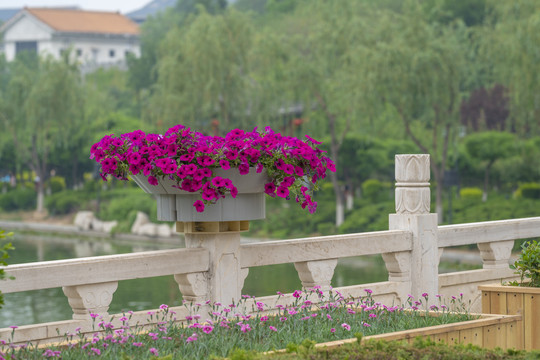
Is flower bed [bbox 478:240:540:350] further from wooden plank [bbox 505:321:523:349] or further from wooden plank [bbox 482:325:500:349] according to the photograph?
wooden plank [bbox 482:325:500:349]

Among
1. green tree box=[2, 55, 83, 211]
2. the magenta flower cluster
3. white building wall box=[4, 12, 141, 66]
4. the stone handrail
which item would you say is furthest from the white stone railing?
white building wall box=[4, 12, 141, 66]

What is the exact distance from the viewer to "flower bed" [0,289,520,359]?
3949 mm

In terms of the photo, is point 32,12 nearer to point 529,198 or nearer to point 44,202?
point 44,202

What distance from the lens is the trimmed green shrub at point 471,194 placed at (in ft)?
94.0

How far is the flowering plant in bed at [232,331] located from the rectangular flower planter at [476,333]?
0.14 m

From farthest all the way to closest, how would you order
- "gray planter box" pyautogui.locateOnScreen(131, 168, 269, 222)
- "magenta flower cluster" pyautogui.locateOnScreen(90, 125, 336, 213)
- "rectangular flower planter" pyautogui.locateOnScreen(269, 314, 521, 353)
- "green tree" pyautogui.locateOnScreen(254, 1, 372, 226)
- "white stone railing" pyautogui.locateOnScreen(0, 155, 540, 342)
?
1. "green tree" pyautogui.locateOnScreen(254, 1, 372, 226)
2. "gray planter box" pyautogui.locateOnScreen(131, 168, 269, 222)
3. "magenta flower cluster" pyautogui.locateOnScreen(90, 125, 336, 213)
4. "white stone railing" pyautogui.locateOnScreen(0, 155, 540, 342)
5. "rectangular flower planter" pyautogui.locateOnScreen(269, 314, 521, 353)

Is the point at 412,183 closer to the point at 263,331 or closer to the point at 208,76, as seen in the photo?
the point at 263,331

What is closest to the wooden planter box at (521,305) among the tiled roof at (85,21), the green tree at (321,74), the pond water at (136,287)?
the pond water at (136,287)

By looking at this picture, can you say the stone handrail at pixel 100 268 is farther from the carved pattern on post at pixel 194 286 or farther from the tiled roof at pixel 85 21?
the tiled roof at pixel 85 21

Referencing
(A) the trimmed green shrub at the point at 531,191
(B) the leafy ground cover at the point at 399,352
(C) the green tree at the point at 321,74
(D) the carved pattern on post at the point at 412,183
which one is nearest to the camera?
(B) the leafy ground cover at the point at 399,352

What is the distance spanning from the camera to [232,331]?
14.1ft

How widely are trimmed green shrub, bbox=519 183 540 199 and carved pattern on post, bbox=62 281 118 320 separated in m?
23.9

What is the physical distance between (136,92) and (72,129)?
1091 cm

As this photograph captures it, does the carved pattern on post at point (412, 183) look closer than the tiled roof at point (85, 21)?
Yes
